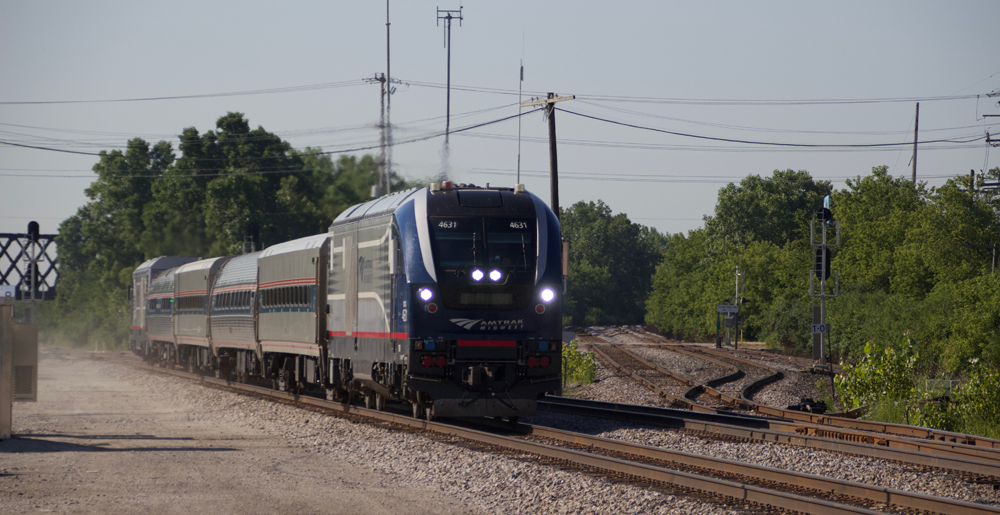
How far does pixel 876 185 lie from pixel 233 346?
53957mm

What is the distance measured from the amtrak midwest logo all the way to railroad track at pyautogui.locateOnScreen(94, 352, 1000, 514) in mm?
1550

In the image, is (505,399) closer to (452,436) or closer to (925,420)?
(452,436)

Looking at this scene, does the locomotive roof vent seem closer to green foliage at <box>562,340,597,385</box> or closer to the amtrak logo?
the amtrak logo

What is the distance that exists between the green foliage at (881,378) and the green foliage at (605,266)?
11764cm

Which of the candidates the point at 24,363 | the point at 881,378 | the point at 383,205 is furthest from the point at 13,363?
the point at 881,378

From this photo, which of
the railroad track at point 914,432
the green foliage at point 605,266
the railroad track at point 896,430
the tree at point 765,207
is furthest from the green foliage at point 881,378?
the green foliage at point 605,266

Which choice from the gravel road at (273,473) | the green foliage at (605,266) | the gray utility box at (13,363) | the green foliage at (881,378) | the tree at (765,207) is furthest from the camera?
the green foliage at (605,266)

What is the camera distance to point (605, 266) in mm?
155750

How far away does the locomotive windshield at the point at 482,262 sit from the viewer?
15.8 m

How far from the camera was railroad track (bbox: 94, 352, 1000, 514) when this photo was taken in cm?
934

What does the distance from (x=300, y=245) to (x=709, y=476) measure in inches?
552

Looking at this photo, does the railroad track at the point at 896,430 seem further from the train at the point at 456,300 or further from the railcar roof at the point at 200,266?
the railcar roof at the point at 200,266

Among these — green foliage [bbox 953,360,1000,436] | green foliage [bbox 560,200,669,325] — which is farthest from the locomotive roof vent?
green foliage [bbox 560,200,669,325]

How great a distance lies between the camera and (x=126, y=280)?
290ft
